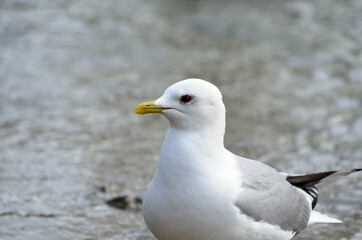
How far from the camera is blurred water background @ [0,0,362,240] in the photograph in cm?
555

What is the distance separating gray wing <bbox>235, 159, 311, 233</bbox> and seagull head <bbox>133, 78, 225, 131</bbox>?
18.2 inches

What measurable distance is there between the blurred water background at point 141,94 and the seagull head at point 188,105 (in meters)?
1.45

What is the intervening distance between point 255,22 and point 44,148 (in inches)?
265

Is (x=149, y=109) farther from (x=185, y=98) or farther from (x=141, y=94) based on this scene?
(x=141, y=94)

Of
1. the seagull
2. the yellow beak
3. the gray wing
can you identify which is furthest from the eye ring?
the gray wing

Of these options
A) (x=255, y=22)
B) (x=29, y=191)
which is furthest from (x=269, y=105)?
(x=255, y=22)

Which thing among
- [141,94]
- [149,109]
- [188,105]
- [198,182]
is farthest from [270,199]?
[141,94]

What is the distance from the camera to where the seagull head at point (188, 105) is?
147 inches

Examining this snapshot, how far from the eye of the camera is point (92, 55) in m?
10.5

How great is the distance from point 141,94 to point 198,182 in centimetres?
500

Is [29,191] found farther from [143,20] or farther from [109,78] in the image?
[143,20]

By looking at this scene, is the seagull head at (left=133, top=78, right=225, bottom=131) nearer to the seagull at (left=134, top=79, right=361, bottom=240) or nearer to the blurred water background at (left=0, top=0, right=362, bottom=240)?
the seagull at (left=134, top=79, right=361, bottom=240)

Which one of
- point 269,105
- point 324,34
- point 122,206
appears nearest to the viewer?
point 122,206

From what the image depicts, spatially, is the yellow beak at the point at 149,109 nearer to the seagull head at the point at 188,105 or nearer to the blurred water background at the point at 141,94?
the seagull head at the point at 188,105
